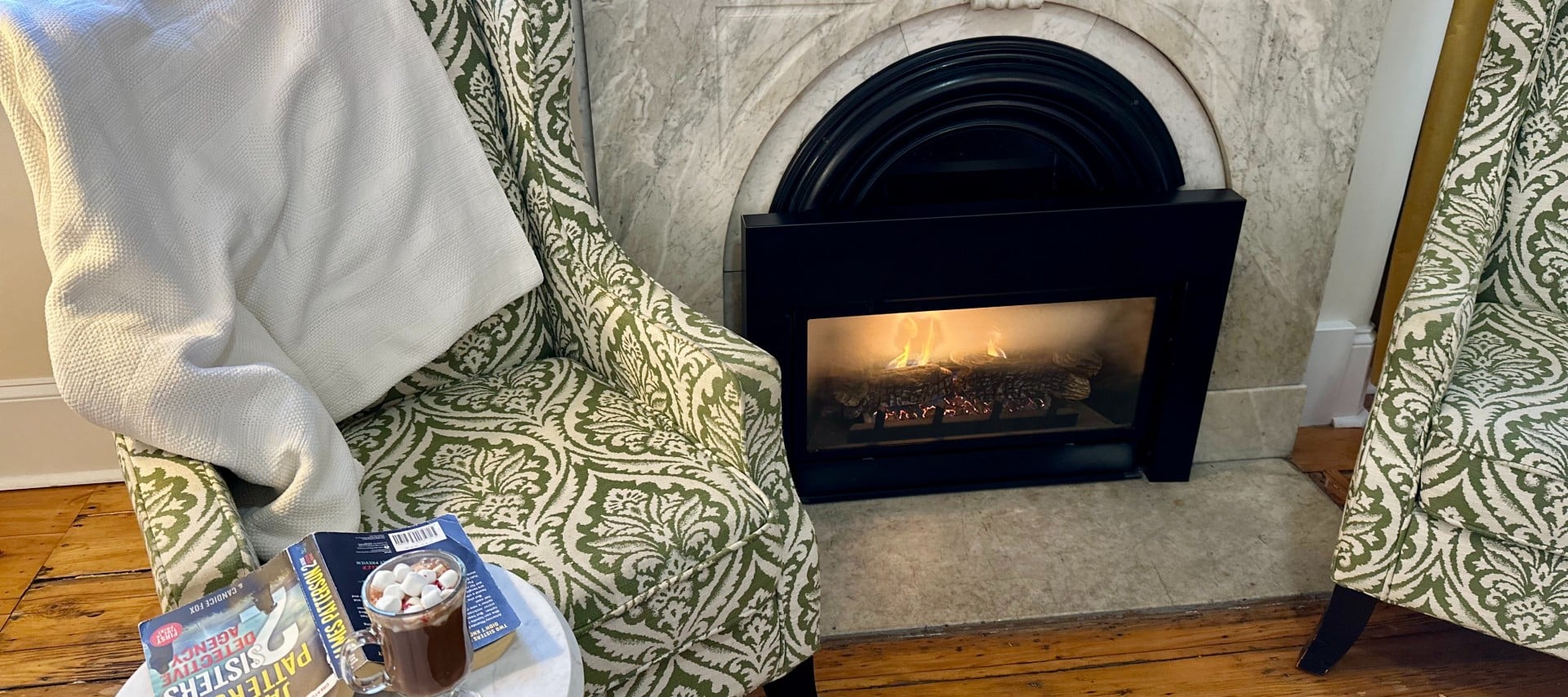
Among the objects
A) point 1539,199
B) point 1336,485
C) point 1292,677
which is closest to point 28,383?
point 1292,677

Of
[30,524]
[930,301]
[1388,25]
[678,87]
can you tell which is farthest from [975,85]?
[30,524]

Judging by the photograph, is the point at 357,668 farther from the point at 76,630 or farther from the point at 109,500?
the point at 109,500

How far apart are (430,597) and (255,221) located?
0.66 meters

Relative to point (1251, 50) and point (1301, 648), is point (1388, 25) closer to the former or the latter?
point (1251, 50)

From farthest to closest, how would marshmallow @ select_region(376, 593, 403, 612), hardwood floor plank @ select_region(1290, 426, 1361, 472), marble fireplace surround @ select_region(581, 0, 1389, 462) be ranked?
hardwood floor plank @ select_region(1290, 426, 1361, 472)
marble fireplace surround @ select_region(581, 0, 1389, 462)
marshmallow @ select_region(376, 593, 403, 612)

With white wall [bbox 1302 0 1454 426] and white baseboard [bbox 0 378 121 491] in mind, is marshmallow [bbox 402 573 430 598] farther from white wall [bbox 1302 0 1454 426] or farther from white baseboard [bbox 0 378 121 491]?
white wall [bbox 1302 0 1454 426]

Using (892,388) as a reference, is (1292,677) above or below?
below

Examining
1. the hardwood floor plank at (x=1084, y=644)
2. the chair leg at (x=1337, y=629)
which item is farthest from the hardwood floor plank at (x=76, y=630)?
the chair leg at (x=1337, y=629)

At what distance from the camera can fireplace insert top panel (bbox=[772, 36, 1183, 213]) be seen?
166 centimetres

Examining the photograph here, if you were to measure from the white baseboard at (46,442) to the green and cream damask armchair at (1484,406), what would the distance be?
208 cm

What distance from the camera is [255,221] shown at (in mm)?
1230

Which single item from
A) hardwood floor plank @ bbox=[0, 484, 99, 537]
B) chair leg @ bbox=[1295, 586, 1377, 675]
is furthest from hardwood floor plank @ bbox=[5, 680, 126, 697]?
chair leg @ bbox=[1295, 586, 1377, 675]

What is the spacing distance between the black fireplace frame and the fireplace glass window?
3 cm

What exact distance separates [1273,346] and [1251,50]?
0.56 metres
